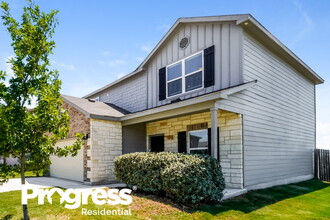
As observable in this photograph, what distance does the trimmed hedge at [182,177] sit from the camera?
604 centimetres

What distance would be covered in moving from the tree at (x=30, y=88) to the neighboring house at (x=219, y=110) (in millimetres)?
4206

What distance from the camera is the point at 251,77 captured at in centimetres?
853

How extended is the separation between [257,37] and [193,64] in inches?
101

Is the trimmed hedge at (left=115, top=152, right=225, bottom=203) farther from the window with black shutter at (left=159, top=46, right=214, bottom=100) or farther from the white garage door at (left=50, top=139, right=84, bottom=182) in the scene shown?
the white garage door at (left=50, top=139, right=84, bottom=182)

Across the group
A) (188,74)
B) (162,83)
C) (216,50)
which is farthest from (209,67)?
(162,83)

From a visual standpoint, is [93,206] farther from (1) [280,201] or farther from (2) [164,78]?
(2) [164,78]

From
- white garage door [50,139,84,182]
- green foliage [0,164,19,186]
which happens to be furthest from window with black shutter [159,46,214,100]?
green foliage [0,164,19,186]

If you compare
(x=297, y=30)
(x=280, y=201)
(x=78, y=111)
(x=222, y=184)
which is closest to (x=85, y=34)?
(x=78, y=111)

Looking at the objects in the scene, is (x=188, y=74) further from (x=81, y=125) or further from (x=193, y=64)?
(x=81, y=125)

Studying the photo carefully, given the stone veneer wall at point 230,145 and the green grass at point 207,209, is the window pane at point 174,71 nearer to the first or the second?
the stone veneer wall at point 230,145

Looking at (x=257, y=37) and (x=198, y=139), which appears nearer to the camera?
(x=257, y=37)

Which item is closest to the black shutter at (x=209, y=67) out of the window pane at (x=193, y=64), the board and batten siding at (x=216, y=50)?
the board and batten siding at (x=216, y=50)

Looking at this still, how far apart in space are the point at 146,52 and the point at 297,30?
21.8ft

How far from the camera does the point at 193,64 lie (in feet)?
32.3
